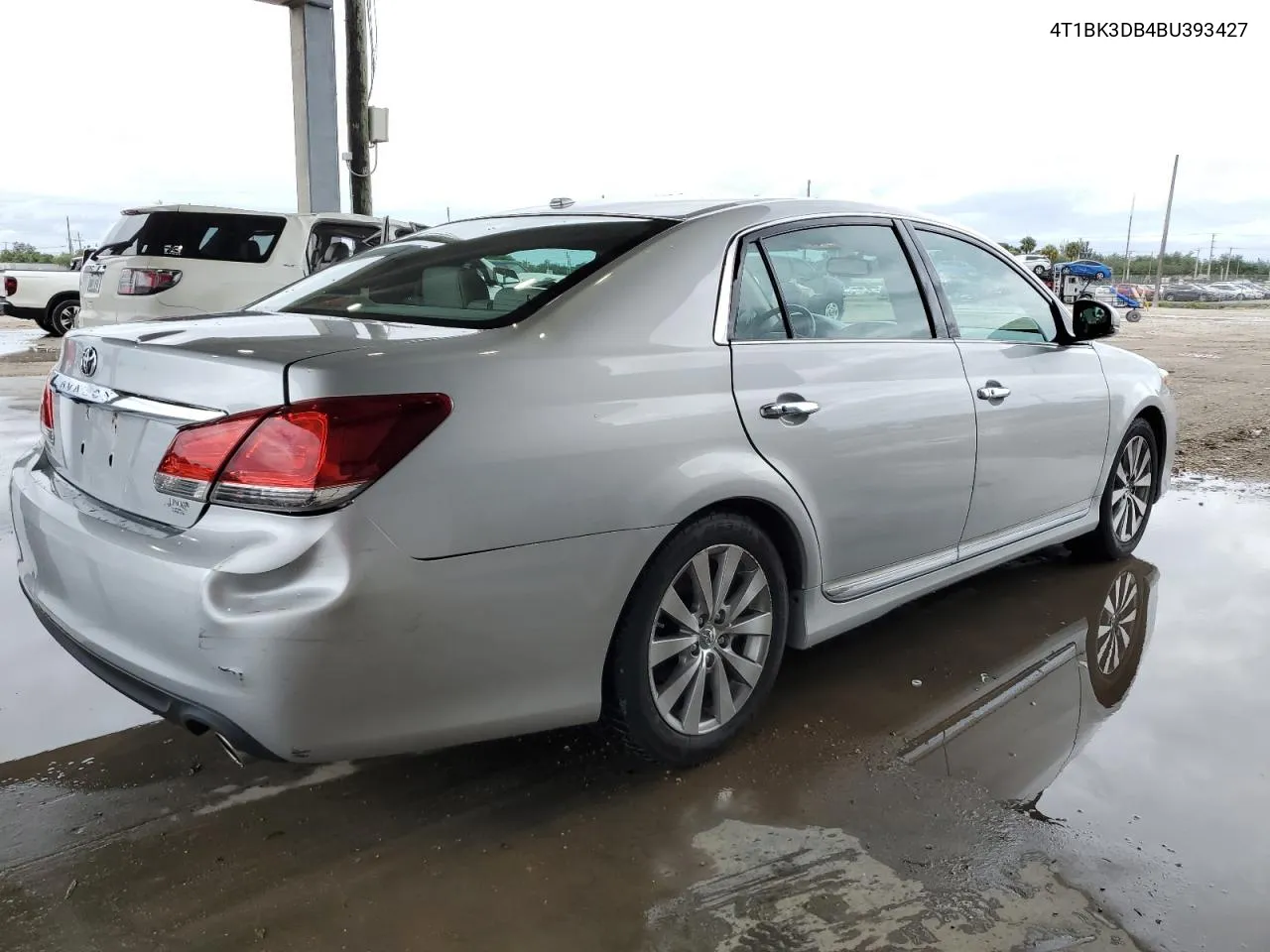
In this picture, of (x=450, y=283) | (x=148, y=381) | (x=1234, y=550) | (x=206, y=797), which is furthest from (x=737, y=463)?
(x=1234, y=550)

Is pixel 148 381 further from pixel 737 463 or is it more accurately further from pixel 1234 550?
pixel 1234 550

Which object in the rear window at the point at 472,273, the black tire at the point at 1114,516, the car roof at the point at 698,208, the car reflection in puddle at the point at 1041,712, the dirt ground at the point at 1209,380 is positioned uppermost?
the car roof at the point at 698,208

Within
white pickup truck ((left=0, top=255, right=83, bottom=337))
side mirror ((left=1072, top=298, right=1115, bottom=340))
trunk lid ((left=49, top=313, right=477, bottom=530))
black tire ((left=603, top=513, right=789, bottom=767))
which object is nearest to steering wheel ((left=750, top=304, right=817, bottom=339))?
black tire ((left=603, top=513, right=789, bottom=767))

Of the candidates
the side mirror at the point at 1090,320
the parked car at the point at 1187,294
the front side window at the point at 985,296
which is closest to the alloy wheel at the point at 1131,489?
the side mirror at the point at 1090,320

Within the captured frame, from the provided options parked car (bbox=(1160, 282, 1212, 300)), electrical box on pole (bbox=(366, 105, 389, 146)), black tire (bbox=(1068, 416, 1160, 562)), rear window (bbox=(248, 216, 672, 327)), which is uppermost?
electrical box on pole (bbox=(366, 105, 389, 146))

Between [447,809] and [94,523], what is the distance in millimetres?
1056

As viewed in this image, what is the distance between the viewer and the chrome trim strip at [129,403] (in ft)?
6.86

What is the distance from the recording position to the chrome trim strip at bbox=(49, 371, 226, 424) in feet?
6.86

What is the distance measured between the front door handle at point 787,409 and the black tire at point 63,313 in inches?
617

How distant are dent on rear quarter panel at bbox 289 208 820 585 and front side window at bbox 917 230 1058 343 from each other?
109 centimetres

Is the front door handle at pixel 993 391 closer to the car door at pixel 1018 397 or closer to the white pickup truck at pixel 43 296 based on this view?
the car door at pixel 1018 397

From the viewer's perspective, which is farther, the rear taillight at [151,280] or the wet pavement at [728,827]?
the rear taillight at [151,280]

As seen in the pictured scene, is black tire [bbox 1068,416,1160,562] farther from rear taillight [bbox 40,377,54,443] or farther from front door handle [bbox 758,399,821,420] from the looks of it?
rear taillight [bbox 40,377,54,443]

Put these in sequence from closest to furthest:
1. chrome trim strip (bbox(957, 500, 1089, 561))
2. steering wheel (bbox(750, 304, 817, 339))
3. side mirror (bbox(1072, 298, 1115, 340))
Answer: steering wheel (bbox(750, 304, 817, 339)) → chrome trim strip (bbox(957, 500, 1089, 561)) → side mirror (bbox(1072, 298, 1115, 340))
